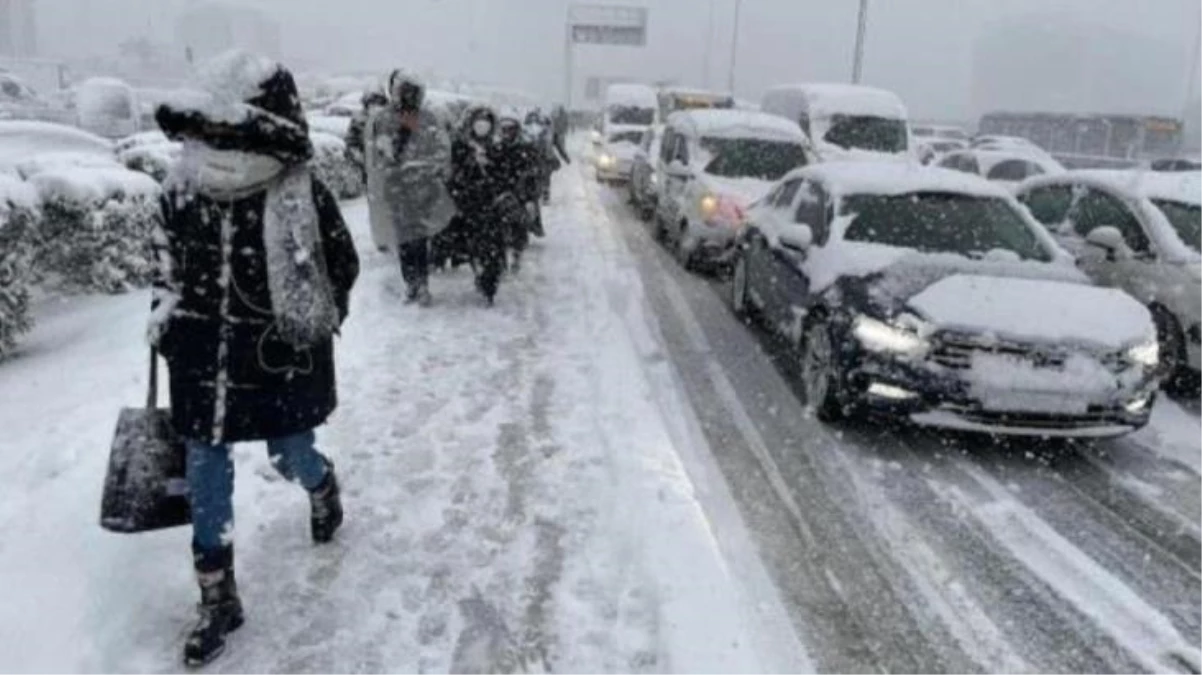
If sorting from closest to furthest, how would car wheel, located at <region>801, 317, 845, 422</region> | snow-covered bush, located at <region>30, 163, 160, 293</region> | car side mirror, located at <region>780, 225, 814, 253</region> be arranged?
car wheel, located at <region>801, 317, 845, 422</region>, car side mirror, located at <region>780, 225, 814, 253</region>, snow-covered bush, located at <region>30, 163, 160, 293</region>

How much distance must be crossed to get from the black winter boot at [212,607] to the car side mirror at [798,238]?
4819mm

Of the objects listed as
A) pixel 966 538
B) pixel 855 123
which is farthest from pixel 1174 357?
pixel 855 123

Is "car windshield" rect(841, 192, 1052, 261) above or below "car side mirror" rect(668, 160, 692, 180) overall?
above

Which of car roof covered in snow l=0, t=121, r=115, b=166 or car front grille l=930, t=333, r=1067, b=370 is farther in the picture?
car roof covered in snow l=0, t=121, r=115, b=166

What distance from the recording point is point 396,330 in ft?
26.5

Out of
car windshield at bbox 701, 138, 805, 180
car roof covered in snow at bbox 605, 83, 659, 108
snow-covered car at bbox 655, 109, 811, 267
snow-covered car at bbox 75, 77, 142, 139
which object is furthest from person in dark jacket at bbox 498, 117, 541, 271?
snow-covered car at bbox 75, 77, 142, 139

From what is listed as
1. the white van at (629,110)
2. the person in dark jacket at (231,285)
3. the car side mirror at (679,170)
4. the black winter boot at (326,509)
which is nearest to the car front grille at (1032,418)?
the black winter boot at (326,509)

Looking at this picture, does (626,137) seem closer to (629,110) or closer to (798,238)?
(629,110)

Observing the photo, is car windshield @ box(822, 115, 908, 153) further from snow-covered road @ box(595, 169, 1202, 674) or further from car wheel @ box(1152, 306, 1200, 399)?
snow-covered road @ box(595, 169, 1202, 674)

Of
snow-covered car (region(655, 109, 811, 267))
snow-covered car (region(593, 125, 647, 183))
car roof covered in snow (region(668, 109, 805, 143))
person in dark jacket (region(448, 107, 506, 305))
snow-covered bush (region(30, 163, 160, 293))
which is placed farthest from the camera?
snow-covered car (region(593, 125, 647, 183))

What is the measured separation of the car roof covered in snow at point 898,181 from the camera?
7.59 meters

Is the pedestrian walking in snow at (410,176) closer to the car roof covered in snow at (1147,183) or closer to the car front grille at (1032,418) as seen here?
the car front grille at (1032,418)

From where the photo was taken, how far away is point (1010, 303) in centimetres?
598

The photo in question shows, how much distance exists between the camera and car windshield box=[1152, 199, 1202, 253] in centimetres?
793
